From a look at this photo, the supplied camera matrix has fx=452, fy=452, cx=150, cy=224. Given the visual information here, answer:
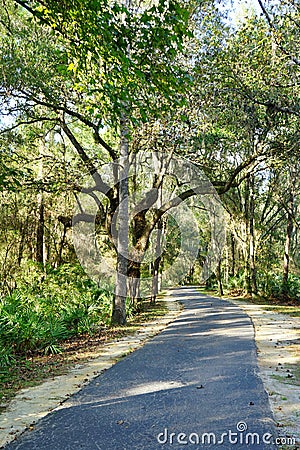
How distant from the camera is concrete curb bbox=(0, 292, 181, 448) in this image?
511 cm

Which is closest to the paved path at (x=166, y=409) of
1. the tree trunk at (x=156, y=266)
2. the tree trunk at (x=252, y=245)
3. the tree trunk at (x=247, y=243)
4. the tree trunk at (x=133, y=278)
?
the tree trunk at (x=133, y=278)

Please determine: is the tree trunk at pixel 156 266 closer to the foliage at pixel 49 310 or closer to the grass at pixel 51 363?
the foliage at pixel 49 310

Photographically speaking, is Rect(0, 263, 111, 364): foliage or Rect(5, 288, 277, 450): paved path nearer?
Rect(5, 288, 277, 450): paved path

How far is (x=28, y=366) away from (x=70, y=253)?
1459 cm

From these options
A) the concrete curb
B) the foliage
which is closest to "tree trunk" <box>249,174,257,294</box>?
the foliage

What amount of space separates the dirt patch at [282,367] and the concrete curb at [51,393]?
9.08 feet

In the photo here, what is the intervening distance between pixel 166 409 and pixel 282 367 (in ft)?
11.0

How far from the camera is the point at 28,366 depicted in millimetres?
8406

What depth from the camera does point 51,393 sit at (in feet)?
21.3

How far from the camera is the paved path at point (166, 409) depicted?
14.8 ft

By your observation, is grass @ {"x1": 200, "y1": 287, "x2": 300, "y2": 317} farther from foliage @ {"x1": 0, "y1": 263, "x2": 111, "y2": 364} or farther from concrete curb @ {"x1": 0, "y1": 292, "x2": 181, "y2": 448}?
concrete curb @ {"x1": 0, "y1": 292, "x2": 181, "y2": 448}

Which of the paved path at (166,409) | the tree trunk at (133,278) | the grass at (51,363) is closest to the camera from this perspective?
the paved path at (166,409)

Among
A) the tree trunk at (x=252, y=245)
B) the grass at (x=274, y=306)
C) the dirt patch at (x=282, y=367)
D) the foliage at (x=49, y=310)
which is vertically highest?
the tree trunk at (x=252, y=245)

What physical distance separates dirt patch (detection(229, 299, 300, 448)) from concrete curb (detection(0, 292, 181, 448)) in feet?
9.08
